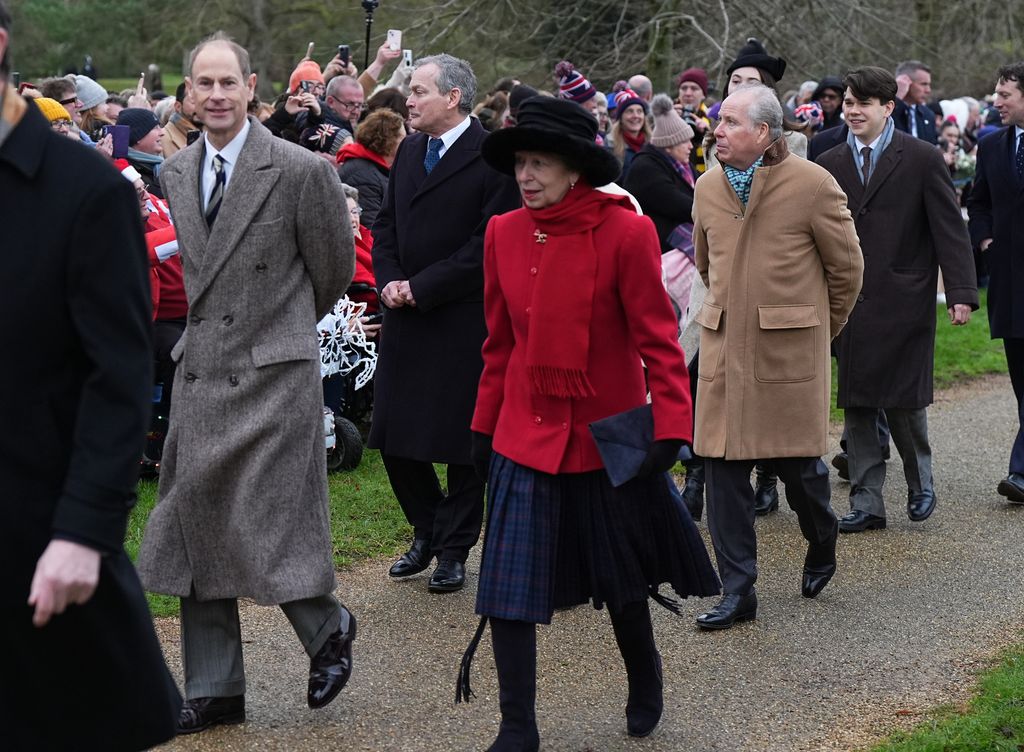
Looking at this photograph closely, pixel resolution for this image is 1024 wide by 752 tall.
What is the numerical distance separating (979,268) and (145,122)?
10086mm

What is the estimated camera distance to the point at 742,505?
607cm

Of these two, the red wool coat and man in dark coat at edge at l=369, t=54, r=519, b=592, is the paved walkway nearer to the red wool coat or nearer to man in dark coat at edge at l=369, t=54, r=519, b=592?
man in dark coat at edge at l=369, t=54, r=519, b=592

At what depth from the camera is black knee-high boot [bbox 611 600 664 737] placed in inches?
186

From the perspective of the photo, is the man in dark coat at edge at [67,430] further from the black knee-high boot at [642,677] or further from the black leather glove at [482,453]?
the black knee-high boot at [642,677]

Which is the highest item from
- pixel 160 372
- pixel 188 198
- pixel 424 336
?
pixel 188 198

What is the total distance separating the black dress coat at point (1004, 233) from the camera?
320 inches

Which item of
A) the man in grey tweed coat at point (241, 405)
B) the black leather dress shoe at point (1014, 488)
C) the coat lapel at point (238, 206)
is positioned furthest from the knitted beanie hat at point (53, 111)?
the black leather dress shoe at point (1014, 488)

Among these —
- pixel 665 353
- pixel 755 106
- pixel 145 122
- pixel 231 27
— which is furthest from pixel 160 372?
pixel 231 27

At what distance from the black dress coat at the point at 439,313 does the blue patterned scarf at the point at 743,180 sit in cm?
88

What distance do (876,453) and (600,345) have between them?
134 inches

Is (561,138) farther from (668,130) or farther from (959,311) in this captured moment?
(668,130)

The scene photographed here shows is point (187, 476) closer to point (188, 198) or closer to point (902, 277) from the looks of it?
point (188, 198)

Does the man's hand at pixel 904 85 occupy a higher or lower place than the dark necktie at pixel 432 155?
lower

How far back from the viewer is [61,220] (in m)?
2.84
